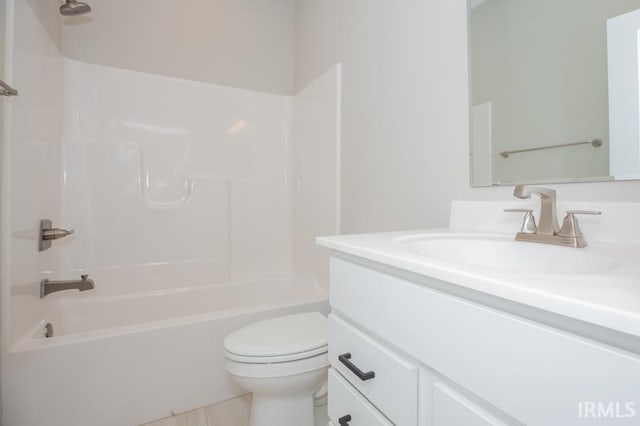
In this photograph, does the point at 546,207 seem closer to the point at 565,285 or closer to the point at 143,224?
the point at 565,285

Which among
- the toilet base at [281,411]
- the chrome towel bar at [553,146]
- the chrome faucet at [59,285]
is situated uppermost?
the chrome towel bar at [553,146]

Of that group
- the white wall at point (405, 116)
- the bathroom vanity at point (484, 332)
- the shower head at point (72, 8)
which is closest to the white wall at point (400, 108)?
the white wall at point (405, 116)

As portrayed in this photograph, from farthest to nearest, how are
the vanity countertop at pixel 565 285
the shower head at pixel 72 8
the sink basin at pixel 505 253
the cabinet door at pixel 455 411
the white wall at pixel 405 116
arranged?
the shower head at pixel 72 8 < the white wall at pixel 405 116 < the sink basin at pixel 505 253 < the cabinet door at pixel 455 411 < the vanity countertop at pixel 565 285

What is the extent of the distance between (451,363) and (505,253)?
44 cm

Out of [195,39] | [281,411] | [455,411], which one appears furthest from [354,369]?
[195,39]

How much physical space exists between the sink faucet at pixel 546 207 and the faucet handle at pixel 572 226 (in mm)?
25

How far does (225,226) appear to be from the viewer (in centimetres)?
215

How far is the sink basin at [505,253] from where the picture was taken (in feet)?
2.12

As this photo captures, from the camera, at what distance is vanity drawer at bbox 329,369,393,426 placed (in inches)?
25.0

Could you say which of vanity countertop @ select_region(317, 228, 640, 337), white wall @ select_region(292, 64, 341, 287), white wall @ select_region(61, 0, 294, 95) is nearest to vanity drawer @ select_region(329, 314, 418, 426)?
vanity countertop @ select_region(317, 228, 640, 337)

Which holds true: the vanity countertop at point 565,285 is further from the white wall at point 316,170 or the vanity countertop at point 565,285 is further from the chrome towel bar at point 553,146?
the white wall at point 316,170

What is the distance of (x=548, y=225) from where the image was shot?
0.75 meters

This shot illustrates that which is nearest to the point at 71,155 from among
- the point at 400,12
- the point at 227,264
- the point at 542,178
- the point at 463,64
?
the point at 227,264

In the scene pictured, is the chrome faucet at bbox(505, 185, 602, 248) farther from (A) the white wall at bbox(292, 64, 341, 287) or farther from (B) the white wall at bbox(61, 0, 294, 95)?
(B) the white wall at bbox(61, 0, 294, 95)
